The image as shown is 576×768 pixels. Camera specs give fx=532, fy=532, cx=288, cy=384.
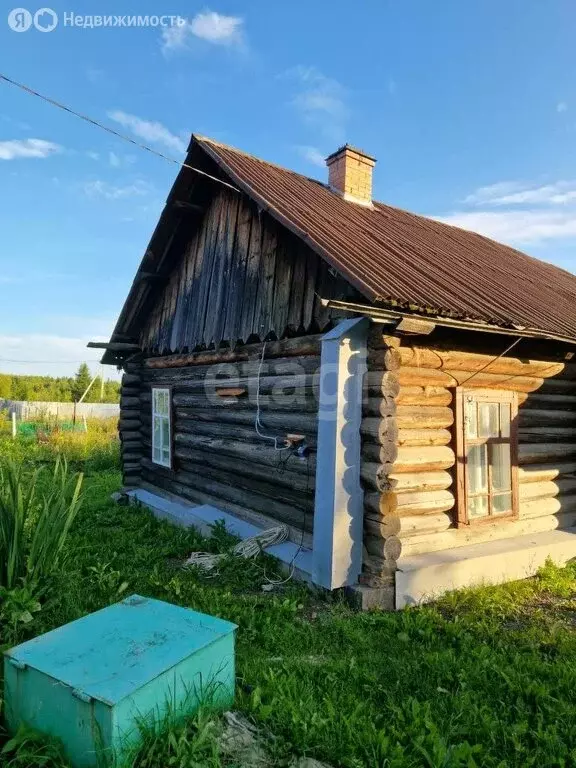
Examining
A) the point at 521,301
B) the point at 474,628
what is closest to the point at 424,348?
the point at 521,301

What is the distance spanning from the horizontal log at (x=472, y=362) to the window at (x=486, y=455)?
0.32m

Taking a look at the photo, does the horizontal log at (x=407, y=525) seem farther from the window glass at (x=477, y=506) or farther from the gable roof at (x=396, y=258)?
the gable roof at (x=396, y=258)

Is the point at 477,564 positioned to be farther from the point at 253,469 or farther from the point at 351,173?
the point at 351,173

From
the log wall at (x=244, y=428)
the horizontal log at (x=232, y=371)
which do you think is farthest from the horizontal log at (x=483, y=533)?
the horizontal log at (x=232, y=371)

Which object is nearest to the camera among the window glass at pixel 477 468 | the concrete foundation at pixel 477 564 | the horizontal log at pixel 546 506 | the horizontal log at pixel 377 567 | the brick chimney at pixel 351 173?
the horizontal log at pixel 377 567

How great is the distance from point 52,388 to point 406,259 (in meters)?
50.8

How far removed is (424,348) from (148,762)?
4.66 m

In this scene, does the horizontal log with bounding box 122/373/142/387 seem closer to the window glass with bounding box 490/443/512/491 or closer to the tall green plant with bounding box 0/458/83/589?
the tall green plant with bounding box 0/458/83/589

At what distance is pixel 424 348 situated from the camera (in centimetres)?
605

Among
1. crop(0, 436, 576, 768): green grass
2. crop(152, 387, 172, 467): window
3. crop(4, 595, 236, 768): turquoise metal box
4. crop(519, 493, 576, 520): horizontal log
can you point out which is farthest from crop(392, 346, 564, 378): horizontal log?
crop(152, 387, 172, 467): window

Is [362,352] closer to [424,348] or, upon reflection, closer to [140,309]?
[424,348]

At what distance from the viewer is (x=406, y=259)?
22.5 ft

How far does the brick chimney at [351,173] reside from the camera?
31.3 feet

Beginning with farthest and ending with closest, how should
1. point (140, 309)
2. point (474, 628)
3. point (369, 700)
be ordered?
point (140, 309) → point (474, 628) → point (369, 700)
